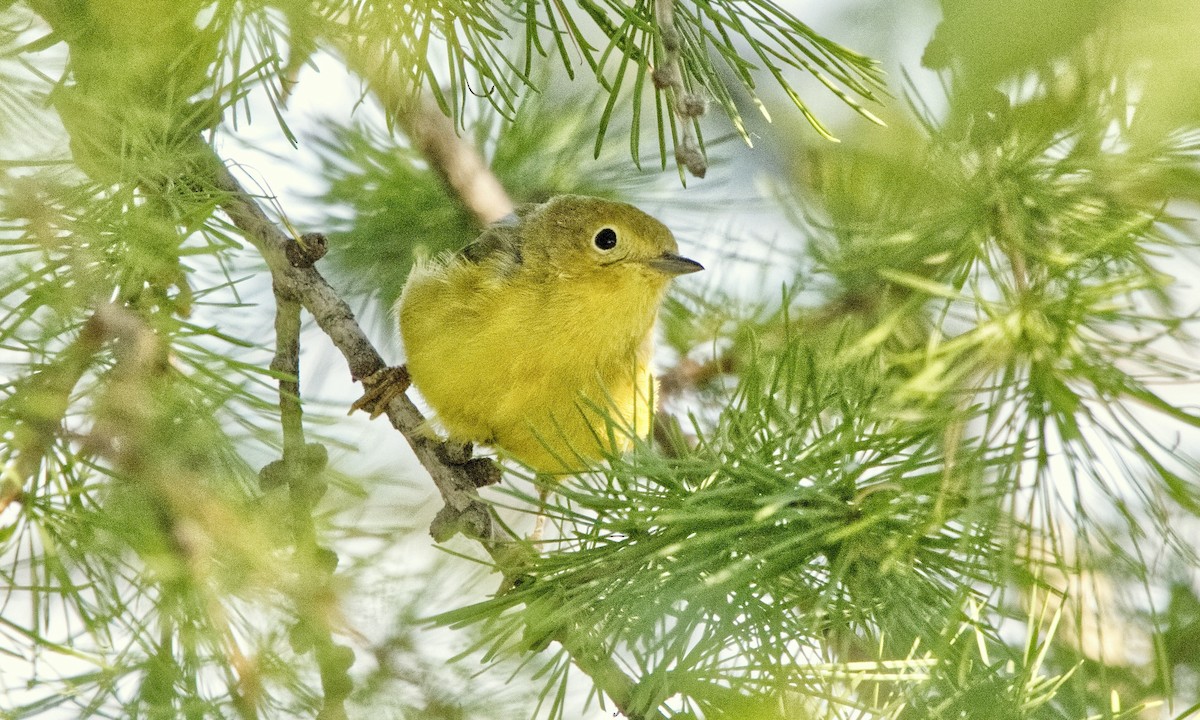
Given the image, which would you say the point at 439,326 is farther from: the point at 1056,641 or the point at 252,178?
the point at 1056,641

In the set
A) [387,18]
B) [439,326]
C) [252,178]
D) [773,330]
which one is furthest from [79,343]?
[773,330]

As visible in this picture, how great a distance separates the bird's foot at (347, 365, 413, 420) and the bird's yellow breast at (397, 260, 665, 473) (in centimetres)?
7

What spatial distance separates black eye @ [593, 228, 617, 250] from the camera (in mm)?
3338

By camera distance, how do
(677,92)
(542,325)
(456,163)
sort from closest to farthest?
(677,92)
(542,325)
(456,163)

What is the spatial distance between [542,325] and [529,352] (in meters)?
0.11

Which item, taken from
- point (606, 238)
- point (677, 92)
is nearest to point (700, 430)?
point (677, 92)

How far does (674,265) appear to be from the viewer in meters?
3.25

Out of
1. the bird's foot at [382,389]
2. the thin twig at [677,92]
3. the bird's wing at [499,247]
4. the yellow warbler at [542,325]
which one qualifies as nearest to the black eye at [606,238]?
the yellow warbler at [542,325]

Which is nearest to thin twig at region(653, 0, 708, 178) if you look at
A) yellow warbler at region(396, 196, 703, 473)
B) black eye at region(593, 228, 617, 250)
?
yellow warbler at region(396, 196, 703, 473)

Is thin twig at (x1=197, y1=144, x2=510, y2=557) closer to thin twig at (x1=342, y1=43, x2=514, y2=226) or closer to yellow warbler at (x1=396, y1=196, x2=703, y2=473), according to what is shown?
yellow warbler at (x1=396, y1=196, x2=703, y2=473)

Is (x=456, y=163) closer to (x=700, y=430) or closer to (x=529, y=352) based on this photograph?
(x=529, y=352)

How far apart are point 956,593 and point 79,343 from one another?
5.22 feet

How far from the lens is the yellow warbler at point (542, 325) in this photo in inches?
116

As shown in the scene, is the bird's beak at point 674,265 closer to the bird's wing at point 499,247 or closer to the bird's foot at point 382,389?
the bird's wing at point 499,247
